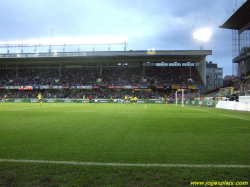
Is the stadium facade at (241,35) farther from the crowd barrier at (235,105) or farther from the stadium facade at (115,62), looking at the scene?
the crowd barrier at (235,105)

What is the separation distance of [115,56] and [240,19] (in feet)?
98.9

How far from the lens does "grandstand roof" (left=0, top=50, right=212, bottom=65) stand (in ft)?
164

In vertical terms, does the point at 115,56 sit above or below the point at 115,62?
above

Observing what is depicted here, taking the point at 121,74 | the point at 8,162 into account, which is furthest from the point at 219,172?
the point at 121,74

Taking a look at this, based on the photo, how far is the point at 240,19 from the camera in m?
39.9

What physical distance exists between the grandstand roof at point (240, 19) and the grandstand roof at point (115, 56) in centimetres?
800

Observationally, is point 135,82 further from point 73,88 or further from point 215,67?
point 215,67

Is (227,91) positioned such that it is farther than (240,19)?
No

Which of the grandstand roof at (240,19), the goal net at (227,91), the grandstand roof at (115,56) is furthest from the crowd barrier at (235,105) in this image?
the grandstand roof at (115,56)

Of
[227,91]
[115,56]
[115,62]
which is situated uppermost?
[115,56]

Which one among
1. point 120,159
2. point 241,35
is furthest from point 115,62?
point 120,159

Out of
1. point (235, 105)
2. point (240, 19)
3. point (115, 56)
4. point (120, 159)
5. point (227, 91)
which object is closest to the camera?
point (120, 159)

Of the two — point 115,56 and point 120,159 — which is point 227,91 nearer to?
point 115,56

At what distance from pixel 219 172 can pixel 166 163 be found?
97 cm
